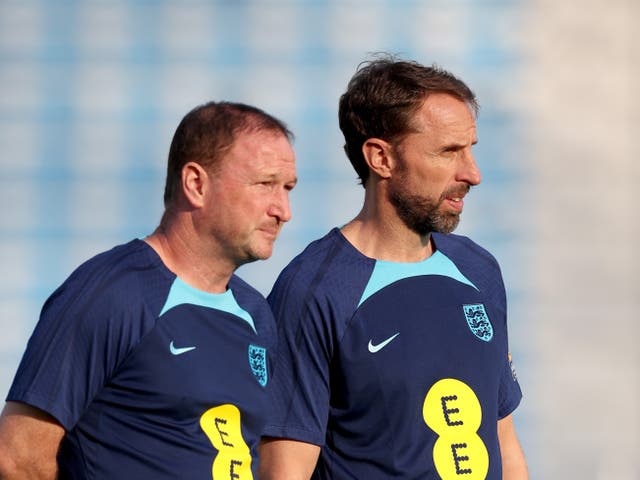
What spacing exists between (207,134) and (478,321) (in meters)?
1.00

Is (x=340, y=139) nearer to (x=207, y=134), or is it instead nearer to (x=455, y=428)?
(x=455, y=428)

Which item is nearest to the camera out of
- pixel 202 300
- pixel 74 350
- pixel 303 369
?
pixel 74 350

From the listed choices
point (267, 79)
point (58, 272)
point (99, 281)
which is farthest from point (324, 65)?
point (99, 281)

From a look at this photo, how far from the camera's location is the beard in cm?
379

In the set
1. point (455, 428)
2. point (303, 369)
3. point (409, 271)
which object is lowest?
point (455, 428)

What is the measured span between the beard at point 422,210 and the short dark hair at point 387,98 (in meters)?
0.16

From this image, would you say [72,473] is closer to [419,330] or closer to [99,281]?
[99,281]

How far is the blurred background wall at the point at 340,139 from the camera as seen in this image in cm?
938

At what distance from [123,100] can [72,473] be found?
6.70 metres

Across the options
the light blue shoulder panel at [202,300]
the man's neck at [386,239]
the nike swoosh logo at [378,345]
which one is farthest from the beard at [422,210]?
the light blue shoulder panel at [202,300]

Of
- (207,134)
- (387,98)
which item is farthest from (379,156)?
(207,134)

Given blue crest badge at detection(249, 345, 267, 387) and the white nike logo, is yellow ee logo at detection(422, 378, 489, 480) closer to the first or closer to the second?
blue crest badge at detection(249, 345, 267, 387)

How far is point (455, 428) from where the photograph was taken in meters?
3.67

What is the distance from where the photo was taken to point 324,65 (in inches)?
382
